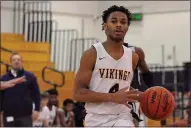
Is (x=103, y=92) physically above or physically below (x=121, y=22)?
below

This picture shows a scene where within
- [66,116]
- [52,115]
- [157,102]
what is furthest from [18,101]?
[157,102]

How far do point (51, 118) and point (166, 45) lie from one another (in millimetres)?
9466

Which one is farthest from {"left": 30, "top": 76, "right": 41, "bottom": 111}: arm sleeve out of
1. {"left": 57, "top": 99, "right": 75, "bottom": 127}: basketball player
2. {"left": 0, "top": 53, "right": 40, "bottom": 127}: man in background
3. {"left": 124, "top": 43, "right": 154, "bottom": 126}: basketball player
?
{"left": 57, "top": 99, "right": 75, "bottom": 127}: basketball player

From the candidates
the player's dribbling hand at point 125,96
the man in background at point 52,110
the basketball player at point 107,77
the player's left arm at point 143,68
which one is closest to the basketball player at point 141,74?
the player's left arm at point 143,68

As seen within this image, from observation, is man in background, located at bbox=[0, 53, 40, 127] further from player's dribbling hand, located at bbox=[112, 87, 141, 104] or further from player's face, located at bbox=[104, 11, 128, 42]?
player's dribbling hand, located at bbox=[112, 87, 141, 104]

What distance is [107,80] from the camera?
4.55 meters

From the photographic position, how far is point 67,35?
19.9 meters

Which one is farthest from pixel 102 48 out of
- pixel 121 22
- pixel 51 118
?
pixel 51 118

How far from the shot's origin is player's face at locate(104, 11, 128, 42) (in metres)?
4.51

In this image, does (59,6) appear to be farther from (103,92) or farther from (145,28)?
(103,92)

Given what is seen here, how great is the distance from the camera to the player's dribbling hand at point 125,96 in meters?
4.23

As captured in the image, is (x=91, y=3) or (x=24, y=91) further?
(x=91, y=3)

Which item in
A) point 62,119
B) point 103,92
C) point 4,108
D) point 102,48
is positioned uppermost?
point 102,48

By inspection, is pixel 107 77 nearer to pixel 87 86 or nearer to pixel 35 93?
pixel 87 86
